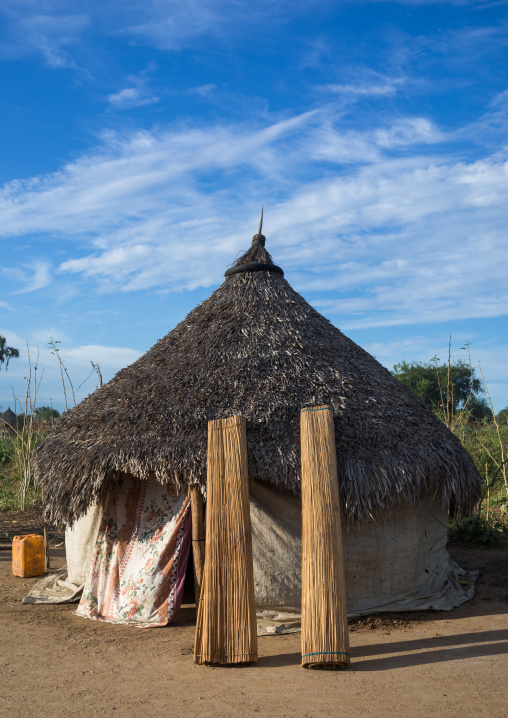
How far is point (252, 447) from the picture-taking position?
4789 mm

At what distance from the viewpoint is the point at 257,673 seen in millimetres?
3809

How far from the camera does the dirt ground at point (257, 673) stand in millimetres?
3318

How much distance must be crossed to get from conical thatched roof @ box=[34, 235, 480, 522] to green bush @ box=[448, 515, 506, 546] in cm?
243

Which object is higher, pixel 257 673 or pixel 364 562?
pixel 364 562

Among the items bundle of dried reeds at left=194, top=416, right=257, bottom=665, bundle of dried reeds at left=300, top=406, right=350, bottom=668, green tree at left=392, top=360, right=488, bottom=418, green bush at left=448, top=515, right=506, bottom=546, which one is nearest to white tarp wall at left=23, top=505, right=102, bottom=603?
bundle of dried reeds at left=194, top=416, right=257, bottom=665

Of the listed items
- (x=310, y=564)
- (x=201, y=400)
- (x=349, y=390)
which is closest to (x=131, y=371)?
(x=201, y=400)

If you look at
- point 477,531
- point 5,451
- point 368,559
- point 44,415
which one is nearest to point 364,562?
point 368,559

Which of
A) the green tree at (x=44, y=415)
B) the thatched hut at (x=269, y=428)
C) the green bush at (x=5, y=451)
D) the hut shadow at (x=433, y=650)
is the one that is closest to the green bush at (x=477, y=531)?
the thatched hut at (x=269, y=428)

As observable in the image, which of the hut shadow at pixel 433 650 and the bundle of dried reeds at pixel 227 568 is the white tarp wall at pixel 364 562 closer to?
the hut shadow at pixel 433 650

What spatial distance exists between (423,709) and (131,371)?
3971 mm

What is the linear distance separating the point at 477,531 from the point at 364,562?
3459mm

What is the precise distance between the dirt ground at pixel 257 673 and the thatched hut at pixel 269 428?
67cm

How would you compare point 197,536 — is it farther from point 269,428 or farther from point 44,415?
point 44,415

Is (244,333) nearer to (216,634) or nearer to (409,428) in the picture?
(409,428)
